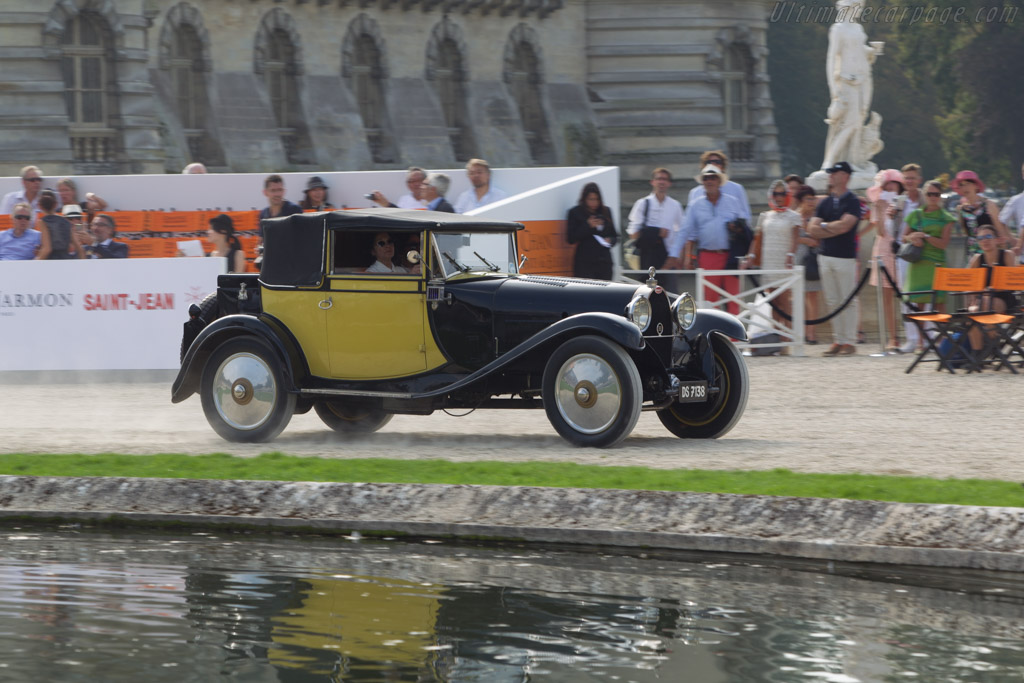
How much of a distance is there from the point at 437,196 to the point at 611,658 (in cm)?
1194

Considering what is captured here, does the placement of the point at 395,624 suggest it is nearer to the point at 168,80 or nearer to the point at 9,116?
the point at 9,116

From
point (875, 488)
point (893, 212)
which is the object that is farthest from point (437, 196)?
point (875, 488)

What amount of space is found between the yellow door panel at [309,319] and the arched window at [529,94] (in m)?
34.9

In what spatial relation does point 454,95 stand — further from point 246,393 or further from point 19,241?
point 246,393

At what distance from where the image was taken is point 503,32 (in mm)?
46938

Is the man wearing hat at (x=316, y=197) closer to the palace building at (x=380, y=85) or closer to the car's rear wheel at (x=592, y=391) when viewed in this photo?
the car's rear wheel at (x=592, y=391)

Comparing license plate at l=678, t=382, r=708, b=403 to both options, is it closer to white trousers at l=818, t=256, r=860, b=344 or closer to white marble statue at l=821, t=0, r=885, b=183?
white trousers at l=818, t=256, r=860, b=344

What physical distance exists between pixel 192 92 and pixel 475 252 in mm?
28215

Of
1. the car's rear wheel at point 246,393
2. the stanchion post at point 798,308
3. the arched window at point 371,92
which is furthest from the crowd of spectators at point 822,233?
the arched window at point 371,92

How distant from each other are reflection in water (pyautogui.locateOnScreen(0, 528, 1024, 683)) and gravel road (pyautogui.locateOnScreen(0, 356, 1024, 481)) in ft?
8.07

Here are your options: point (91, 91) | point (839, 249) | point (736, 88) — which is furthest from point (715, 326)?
point (736, 88)

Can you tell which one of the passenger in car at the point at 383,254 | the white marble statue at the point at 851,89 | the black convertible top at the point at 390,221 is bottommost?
the passenger in car at the point at 383,254

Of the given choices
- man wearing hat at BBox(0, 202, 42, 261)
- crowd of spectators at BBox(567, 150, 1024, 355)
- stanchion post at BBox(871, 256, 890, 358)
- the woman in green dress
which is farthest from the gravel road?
Result: stanchion post at BBox(871, 256, 890, 358)

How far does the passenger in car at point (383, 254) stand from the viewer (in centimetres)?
1199
